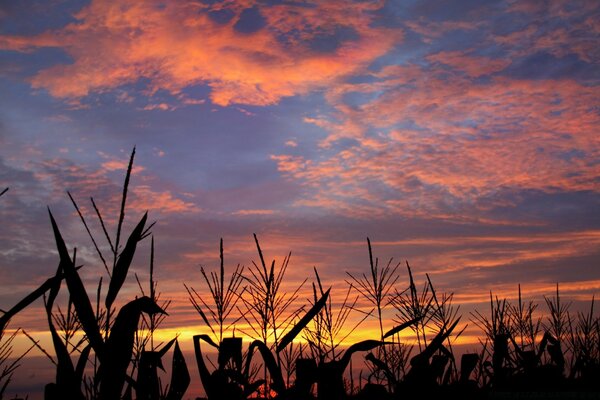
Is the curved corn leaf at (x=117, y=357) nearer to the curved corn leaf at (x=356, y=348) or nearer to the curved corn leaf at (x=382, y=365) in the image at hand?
the curved corn leaf at (x=356, y=348)

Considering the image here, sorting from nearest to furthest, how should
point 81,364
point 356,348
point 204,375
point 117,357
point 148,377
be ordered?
1. point 117,357
2. point 81,364
3. point 204,375
4. point 148,377
5. point 356,348

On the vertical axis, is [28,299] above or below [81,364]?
above

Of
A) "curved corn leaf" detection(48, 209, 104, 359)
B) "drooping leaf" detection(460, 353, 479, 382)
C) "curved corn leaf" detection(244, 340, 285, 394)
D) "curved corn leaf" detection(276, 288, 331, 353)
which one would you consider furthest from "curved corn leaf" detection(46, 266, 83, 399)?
"drooping leaf" detection(460, 353, 479, 382)

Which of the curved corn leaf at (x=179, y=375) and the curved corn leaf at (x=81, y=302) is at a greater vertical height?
the curved corn leaf at (x=81, y=302)

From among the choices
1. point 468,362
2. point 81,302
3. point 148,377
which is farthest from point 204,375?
point 468,362

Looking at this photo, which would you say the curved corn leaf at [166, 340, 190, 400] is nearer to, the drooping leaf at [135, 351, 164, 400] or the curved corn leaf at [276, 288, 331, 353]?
the drooping leaf at [135, 351, 164, 400]

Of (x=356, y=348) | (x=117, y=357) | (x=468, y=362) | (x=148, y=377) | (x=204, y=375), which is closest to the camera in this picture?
(x=117, y=357)

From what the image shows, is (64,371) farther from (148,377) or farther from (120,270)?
(148,377)

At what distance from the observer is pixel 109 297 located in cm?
254

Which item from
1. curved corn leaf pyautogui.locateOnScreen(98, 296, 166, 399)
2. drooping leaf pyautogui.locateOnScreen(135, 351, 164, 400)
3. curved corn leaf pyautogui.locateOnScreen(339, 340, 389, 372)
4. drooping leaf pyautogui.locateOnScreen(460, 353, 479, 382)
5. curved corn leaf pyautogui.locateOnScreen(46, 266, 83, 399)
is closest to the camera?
curved corn leaf pyautogui.locateOnScreen(98, 296, 166, 399)

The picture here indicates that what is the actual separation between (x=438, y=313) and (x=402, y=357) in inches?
27.5

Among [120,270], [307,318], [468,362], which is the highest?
[120,270]

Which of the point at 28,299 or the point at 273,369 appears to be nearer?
the point at 28,299

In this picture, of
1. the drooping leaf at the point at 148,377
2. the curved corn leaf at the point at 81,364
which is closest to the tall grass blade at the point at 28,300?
the curved corn leaf at the point at 81,364
